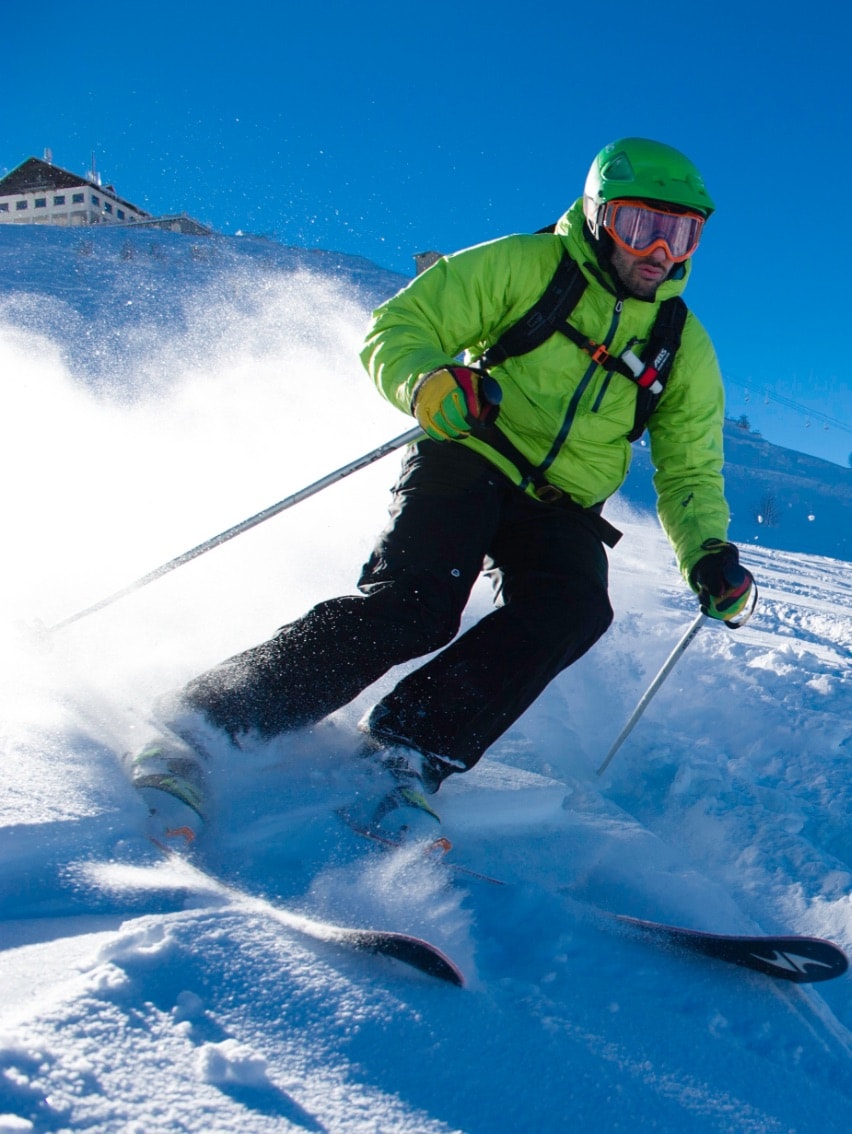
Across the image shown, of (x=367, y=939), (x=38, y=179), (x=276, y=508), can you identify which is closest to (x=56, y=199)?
(x=38, y=179)

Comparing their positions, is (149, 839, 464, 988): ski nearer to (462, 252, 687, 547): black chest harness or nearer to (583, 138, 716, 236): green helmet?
(462, 252, 687, 547): black chest harness

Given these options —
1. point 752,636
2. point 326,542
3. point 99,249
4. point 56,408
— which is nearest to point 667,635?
point 752,636

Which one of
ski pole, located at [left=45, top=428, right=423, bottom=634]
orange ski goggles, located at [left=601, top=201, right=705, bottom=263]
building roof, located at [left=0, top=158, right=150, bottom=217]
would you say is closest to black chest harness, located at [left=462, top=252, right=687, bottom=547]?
orange ski goggles, located at [left=601, top=201, right=705, bottom=263]

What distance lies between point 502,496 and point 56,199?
86.8 m

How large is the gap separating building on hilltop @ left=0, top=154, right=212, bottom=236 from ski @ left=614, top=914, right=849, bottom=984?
83.0m

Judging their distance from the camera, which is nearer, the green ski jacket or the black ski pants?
the black ski pants

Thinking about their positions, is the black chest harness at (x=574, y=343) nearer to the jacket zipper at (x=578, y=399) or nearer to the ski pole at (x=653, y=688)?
the jacket zipper at (x=578, y=399)

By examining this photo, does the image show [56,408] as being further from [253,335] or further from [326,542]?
[253,335]

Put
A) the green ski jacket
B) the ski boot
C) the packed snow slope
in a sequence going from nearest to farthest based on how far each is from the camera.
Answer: the packed snow slope
the ski boot
the green ski jacket

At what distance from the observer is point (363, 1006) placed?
1.27 metres

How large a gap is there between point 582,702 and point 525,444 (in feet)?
5.00

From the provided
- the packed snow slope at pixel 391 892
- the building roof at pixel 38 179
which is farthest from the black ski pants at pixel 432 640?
the building roof at pixel 38 179

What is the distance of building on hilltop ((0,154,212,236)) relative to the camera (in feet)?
247

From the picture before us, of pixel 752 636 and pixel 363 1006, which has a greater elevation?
pixel 752 636
